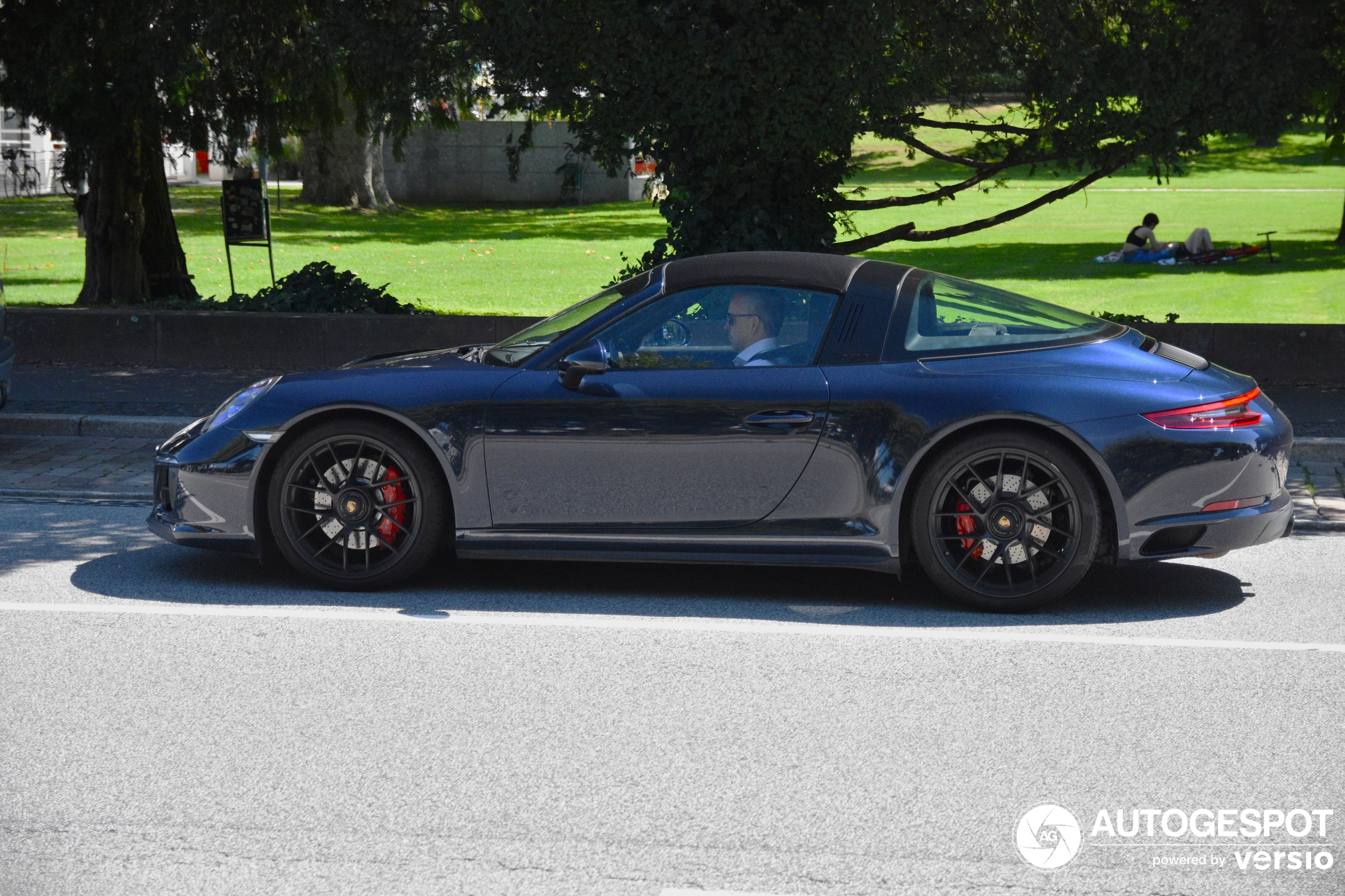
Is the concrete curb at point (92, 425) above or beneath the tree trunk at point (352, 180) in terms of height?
beneath

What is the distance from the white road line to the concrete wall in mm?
37438

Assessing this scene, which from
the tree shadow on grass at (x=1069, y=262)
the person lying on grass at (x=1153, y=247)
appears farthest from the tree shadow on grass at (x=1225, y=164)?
the person lying on grass at (x=1153, y=247)

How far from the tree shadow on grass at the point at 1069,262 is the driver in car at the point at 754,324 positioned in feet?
44.4

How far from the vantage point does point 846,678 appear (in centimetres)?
482

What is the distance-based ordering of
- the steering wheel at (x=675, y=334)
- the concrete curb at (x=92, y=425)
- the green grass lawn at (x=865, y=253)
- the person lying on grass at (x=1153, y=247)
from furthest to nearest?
the person lying on grass at (x=1153, y=247)
the green grass lawn at (x=865, y=253)
the concrete curb at (x=92, y=425)
the steering wheel at (x=675, y=334)

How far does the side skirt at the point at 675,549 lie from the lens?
5.56 metres

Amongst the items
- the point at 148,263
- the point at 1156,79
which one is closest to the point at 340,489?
the point at 1156,79

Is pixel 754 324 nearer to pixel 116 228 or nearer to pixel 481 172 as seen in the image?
pixel 116 228

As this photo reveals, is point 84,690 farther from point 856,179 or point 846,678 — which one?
point 856,179

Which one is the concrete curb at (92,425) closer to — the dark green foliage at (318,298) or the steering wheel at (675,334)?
the dark green foliage at (318,298)

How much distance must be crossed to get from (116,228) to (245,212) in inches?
62.8

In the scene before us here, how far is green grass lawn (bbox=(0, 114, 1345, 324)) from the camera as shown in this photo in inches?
711

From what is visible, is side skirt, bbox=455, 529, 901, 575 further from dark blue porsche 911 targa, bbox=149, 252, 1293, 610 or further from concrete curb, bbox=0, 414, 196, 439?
concrete curb, bbox=0, 414, 196, 439

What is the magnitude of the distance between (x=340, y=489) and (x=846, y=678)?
7.23ft
